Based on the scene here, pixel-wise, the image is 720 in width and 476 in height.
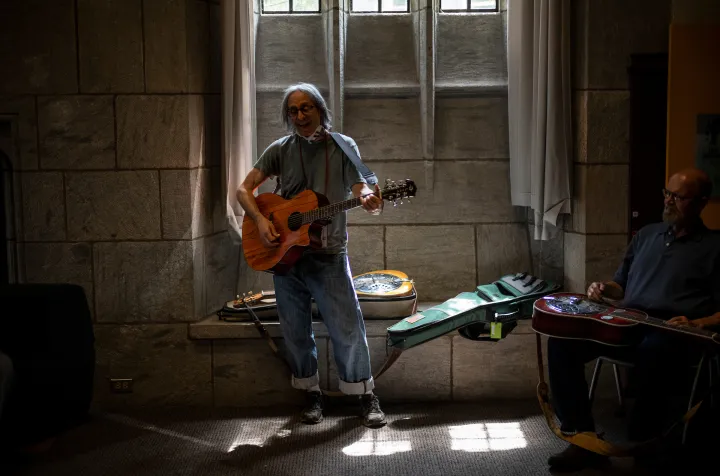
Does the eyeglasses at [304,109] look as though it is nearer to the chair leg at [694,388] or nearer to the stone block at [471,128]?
the stone block at [471,128]

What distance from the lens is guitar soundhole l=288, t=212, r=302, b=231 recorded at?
170 inches

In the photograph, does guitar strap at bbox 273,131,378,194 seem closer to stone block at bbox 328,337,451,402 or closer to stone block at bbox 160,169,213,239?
stone block at bbox 160,169,213,239

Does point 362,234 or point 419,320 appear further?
point 362,234

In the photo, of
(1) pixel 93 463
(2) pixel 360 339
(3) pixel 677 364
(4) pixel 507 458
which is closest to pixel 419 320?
(2) pixel 360 339

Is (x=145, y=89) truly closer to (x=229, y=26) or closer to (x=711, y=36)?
(x=229, y=26)

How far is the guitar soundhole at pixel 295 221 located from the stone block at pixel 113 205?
2.99 ft

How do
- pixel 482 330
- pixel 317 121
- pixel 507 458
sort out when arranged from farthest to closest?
1. pixel 482 330
2. pixel 317 121
3. pixel 507 458

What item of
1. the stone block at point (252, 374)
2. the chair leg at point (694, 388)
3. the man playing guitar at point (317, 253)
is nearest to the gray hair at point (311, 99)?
the man playing guitar at point (317, 253)

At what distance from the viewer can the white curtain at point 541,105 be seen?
4.80m

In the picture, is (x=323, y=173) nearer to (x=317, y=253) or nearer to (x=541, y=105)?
(x=317, y=253)

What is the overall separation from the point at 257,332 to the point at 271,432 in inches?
23.8

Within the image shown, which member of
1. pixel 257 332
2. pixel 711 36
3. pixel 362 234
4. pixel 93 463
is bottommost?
pixel 93 463

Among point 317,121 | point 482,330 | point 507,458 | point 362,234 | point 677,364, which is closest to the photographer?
point 677,364

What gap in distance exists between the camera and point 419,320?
4652 millimetres
